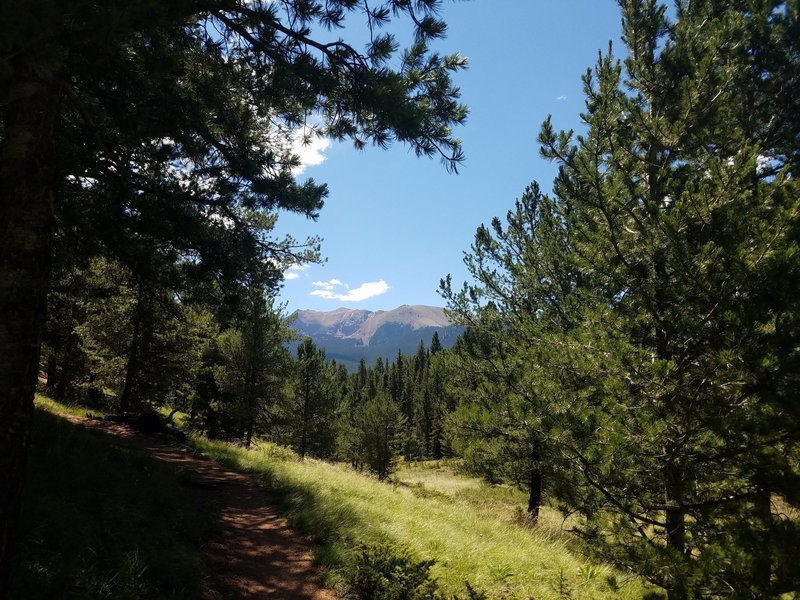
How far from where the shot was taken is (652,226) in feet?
18.0

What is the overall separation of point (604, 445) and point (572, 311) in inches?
95.8

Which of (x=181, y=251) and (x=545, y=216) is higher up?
(x=545, y=216)

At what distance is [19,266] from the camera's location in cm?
317

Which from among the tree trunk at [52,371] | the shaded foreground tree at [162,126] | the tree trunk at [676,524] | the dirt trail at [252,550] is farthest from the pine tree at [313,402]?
the tree trunk at [676,524]

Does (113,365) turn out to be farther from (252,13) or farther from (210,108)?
(252,13)

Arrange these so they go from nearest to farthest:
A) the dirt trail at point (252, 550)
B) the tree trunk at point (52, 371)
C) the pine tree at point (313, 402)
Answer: the dirt trail at point (252, 550) → the tree trunk at point (52, 371) → the pine tree at point (313, 402)

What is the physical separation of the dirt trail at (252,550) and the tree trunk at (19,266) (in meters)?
2.91

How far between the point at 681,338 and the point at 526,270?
17.0 feet

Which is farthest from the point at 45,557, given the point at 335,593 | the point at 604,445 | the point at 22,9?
the point at 604,445

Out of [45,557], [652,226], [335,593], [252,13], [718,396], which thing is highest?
[252,13]

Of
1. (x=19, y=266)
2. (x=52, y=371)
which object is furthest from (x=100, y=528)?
(x=52, y=371)

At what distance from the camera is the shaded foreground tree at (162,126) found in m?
3.14

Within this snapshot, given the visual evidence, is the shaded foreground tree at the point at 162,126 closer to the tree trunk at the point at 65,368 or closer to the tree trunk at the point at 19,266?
the tree trunk at the point at 19,266

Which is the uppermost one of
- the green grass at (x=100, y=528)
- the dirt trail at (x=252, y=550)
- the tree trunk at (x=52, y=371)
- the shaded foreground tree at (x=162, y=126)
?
the shaded foreground tree at (x=162, y=126)
